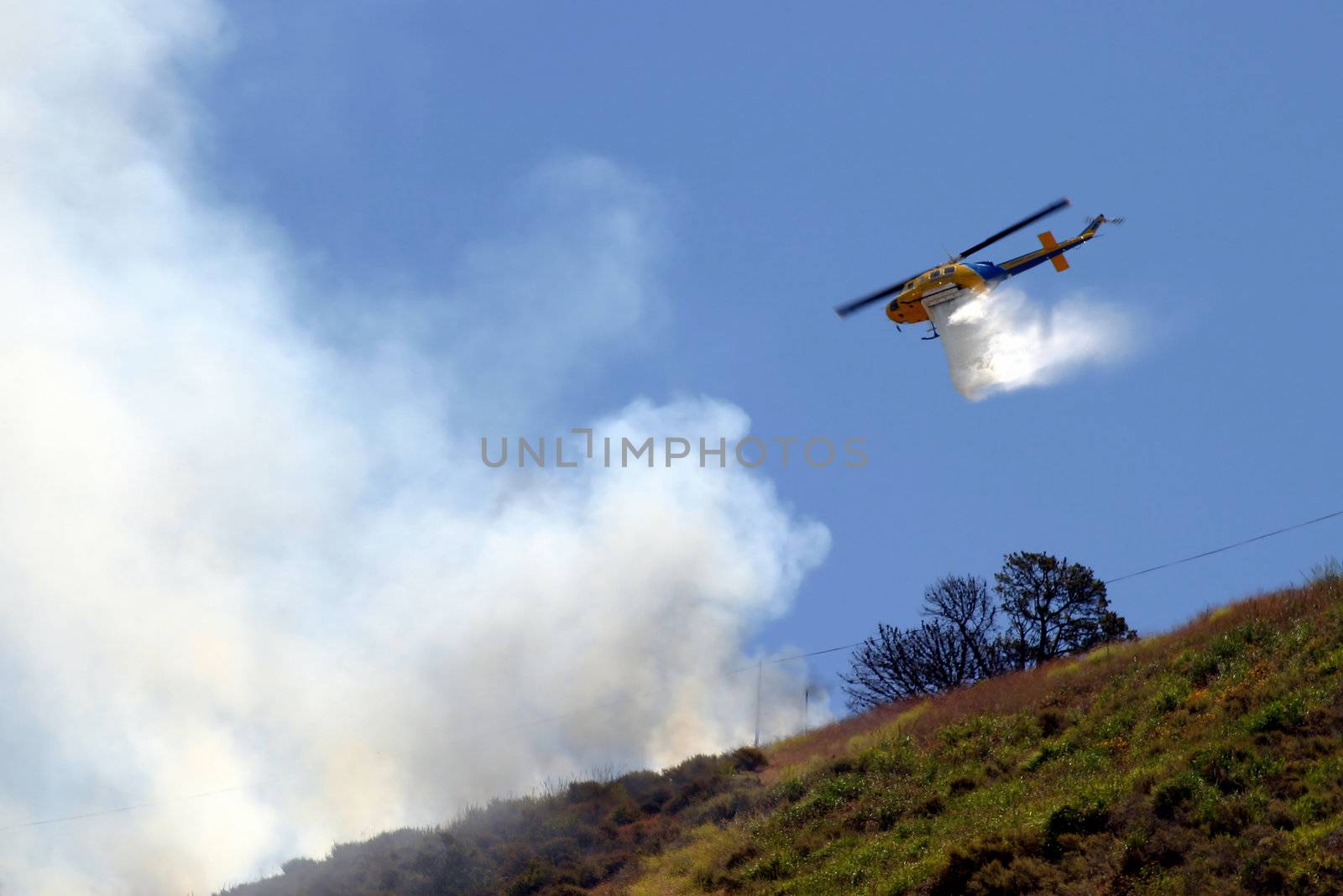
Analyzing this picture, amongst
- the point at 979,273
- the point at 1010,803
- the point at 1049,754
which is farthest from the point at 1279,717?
the point at 979,273

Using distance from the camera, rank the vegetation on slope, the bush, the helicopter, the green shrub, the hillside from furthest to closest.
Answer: the helicopter
the green shrub
the bush
the hillside
the vegetation on slope

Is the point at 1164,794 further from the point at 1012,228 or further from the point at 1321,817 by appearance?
the point at 1012,228

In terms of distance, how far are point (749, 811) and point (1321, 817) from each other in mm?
15486

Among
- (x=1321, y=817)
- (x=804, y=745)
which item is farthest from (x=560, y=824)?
(x=1321, y=817)

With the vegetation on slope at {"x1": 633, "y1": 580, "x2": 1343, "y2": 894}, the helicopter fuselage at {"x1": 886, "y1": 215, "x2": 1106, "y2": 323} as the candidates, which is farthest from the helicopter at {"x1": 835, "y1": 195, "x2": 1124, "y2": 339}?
the vegetation on slope at {"x1": 633, "y1": 580, "x2": 1343, "y2": 894}

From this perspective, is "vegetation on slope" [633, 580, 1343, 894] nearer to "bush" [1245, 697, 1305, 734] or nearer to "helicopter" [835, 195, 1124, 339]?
"bush" [1245, 697, 1305, 734]

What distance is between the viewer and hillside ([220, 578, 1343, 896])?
21.3 meters

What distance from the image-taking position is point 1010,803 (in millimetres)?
26031

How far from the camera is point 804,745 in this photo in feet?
133

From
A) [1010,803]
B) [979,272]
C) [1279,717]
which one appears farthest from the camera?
[979,272]

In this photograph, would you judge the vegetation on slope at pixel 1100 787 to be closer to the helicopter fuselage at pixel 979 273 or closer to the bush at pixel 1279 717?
the bush at pixel 1279 717

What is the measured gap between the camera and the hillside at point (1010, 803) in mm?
21281

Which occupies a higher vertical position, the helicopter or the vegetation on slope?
the helicopter

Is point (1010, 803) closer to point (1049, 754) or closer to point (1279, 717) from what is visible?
point (1049, 754)
